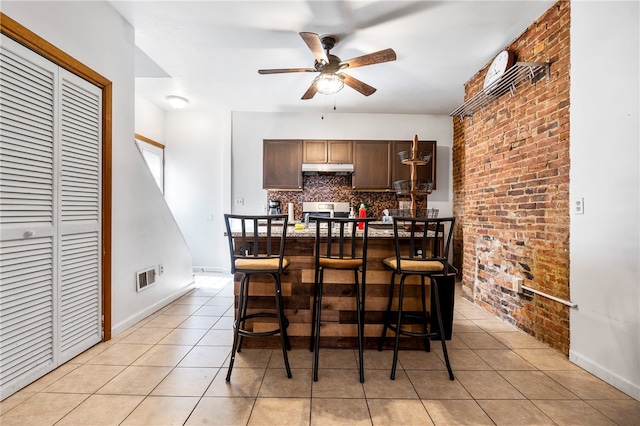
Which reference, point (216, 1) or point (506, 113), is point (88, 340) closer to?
point (216, 1)

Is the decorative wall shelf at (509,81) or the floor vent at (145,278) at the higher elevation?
the decorative wall shelf at (509,81)

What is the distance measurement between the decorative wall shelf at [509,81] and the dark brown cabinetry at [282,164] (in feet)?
8.14

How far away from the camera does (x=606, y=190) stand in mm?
1898

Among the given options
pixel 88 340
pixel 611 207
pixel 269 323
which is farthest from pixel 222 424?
pixel 611 207

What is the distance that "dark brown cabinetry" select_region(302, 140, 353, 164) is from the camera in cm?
490

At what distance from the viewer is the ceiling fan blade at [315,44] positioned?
7.15ft

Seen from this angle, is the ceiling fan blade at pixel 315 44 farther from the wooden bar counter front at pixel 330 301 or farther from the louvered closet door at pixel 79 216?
the louvered closet door at pixel 79 216

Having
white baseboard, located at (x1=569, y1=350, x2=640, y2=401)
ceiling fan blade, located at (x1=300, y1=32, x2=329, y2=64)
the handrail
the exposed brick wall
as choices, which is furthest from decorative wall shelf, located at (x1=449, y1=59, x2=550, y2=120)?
white baseboard, located at (x1=569, y1=350, x2=640, y2=401)

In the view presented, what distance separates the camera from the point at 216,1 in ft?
7.79

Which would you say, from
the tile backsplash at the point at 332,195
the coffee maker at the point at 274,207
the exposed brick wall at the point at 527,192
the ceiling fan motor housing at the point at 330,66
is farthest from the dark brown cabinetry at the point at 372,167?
the ceiling fan motor housing at the point at 330,66

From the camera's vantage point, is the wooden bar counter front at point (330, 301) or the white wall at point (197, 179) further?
the white wall at point (197, 179)

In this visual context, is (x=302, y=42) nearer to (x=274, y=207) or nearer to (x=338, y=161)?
(x=338, y=161)

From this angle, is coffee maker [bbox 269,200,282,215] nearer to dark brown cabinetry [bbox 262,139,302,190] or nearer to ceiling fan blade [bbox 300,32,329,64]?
dark brown cabinetry [bbox 262,139,302,190]

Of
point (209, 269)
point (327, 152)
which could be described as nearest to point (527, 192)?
point (327, 152)
